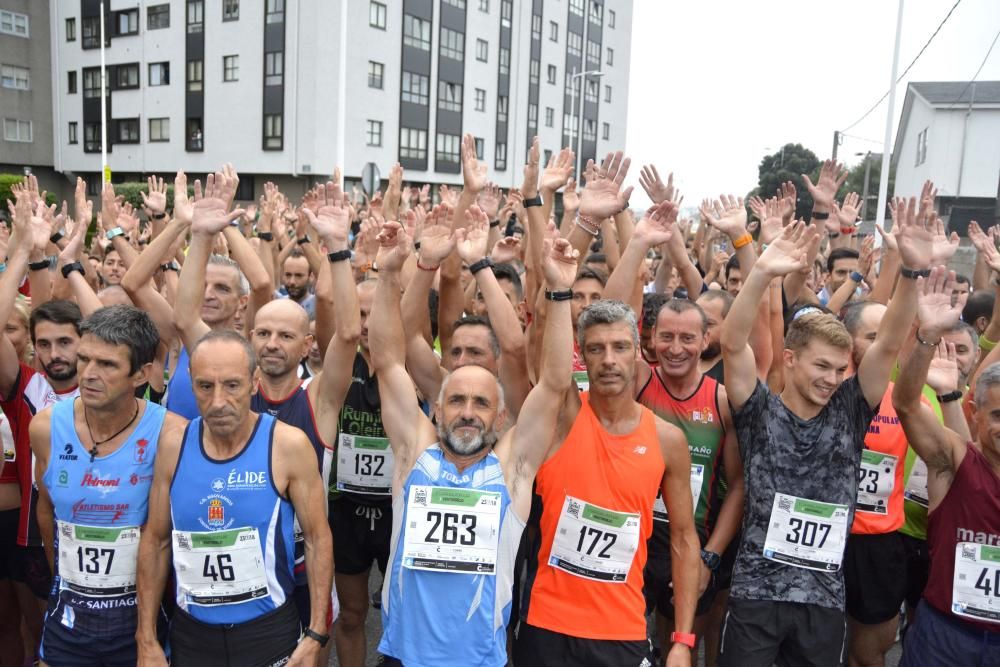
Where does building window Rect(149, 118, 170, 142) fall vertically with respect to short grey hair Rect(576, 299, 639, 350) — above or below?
above

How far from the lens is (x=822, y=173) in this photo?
6.16 meters

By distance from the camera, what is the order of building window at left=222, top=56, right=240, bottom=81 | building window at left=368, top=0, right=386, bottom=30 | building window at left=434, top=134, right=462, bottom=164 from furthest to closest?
building window at left=434, top=134, right=462, bottom=164 < building window at left=368, top=0, right=386, bottom=30 < building window at left=222, top=56, right=240, bottom=81

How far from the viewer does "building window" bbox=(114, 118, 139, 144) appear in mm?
38344

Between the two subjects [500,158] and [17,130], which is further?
[500,158]

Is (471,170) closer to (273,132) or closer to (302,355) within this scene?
(302,355)

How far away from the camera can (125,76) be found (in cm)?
3862

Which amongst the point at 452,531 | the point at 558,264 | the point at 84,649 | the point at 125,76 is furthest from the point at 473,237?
the point at 125,76

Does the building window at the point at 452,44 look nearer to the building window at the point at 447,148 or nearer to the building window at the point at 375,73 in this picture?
the building window at the point at 447,148

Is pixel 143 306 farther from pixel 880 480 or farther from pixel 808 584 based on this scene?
pixel 880 480

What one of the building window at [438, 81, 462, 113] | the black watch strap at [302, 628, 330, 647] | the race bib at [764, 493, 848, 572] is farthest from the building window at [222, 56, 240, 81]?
the race bib at [764, 493, 848, 572]

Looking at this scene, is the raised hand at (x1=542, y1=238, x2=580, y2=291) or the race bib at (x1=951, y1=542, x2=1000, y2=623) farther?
the raised hand at (x1=542, y1=238, x2=580, y2=291)

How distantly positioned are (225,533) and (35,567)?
5.49ft

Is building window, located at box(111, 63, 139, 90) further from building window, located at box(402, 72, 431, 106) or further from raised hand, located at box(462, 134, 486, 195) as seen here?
raised hand, located at box(462, 134, 486, 195)

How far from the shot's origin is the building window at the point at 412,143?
123 feet
